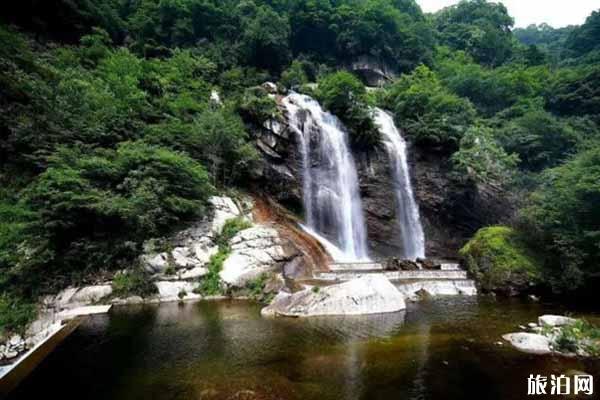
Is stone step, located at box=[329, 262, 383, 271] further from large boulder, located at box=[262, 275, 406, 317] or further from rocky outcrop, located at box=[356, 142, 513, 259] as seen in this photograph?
rocky outcrop, located at box=[356, 142, 513, 259]

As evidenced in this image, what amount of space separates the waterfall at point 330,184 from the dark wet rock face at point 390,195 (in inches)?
18.9

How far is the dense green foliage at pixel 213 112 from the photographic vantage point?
11.3 meters

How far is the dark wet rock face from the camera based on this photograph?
1869 centimetres

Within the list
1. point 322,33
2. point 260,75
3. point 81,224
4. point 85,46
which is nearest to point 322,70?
point 322,33

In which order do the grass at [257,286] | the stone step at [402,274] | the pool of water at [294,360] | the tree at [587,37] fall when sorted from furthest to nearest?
the tree at [587,37], the stone step at [402,274], the grass at [257,286], the pool of water at [294,360]

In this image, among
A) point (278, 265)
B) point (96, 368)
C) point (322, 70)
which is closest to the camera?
point (96, 368)

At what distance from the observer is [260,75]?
2742cm

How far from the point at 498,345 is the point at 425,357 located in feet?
6.05

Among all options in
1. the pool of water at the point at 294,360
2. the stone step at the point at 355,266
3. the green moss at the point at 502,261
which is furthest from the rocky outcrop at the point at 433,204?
the pool of water at the point at 294,360

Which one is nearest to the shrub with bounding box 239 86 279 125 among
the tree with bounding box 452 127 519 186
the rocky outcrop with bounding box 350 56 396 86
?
the tree with bounding box 452 127 519 186

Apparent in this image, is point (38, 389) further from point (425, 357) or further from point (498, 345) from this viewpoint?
point (498, 345)

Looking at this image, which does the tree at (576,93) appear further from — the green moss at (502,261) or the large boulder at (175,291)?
the large boulder at (175,291)

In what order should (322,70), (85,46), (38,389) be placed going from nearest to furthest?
(38,389) < (85,46) < (322,70)

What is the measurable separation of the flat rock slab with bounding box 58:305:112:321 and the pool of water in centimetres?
124
